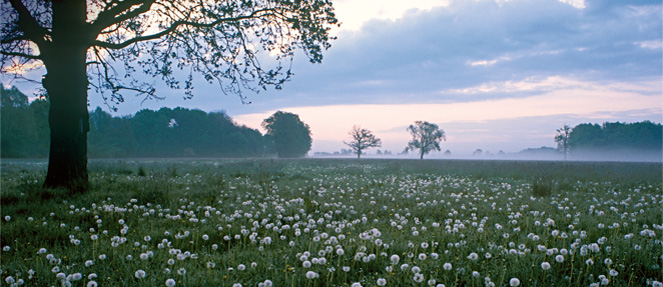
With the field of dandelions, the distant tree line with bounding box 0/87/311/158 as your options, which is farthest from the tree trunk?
the distant tree line with bounding box 0/87/311/158

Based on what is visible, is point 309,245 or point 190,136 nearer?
point 309,245

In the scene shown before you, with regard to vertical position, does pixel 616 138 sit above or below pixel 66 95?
above

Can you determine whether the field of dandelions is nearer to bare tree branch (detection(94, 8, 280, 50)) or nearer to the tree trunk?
the tree trunk

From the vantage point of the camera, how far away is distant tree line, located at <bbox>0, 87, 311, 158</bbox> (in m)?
67.3

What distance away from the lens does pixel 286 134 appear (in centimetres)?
8231

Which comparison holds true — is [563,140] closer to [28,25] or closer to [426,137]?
[426,137]

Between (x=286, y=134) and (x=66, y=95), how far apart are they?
243 ft

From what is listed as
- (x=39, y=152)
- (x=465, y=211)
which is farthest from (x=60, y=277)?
(x=39, y=152)

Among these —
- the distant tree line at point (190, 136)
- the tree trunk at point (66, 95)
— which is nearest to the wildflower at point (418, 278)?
the tree trunk at point (66, 95)

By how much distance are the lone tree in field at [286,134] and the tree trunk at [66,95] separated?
73.3 metres

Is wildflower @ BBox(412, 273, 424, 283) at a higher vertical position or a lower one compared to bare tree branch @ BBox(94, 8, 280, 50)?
lower

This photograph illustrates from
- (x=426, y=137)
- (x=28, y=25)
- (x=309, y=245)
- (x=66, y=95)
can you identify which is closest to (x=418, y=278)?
(x=309, y=245)

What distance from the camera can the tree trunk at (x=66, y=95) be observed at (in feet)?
27.1

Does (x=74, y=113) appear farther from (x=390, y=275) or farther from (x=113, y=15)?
(x=390, y=275)
